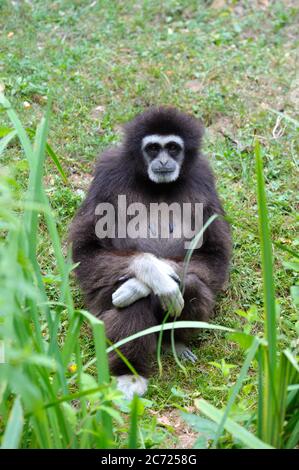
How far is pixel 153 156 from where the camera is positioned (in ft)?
23.7

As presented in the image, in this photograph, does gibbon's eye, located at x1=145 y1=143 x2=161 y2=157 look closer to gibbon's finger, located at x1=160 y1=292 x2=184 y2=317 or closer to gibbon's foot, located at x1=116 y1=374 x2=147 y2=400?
gibbon's finger, located at x1=160 y1=292 x2=184 y2=317

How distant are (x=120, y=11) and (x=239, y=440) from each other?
8840 mm

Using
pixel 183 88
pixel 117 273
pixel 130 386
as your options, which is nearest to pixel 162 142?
pixel 117 273

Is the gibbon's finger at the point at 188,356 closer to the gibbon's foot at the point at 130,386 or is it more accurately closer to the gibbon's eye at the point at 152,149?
the gibbon's foot at the point at 130,386

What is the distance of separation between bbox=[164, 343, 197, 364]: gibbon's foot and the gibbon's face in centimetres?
151

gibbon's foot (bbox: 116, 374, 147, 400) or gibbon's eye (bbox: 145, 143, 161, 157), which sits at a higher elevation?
gibbon's eye (bbox: 145, 143, 161, 157)

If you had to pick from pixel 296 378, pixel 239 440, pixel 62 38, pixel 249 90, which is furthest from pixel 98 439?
pixel 62 38

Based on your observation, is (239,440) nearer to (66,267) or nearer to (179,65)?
(66,267)

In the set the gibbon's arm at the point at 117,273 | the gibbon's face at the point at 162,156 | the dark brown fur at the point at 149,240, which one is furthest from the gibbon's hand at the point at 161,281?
the gibbon's face at the point at 162,156

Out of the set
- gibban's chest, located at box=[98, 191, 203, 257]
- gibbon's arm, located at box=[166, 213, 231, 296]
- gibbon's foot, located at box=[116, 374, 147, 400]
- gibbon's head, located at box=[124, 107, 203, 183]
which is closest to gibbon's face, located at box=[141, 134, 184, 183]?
gibbon's head, located at box=[124, 107, 203, 183]

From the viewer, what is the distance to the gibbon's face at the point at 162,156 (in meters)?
7.16

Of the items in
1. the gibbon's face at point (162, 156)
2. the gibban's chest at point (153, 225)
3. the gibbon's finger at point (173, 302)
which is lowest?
the gibbon's finger at point (173, 302)

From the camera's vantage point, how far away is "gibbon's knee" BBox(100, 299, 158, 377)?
256 inches

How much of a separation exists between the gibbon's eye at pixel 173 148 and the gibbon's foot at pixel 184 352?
176cm
